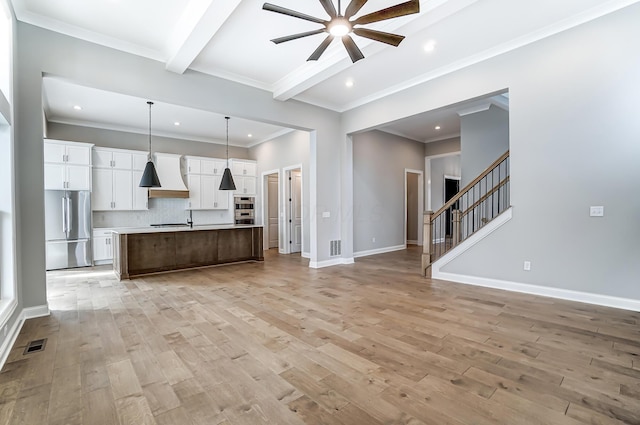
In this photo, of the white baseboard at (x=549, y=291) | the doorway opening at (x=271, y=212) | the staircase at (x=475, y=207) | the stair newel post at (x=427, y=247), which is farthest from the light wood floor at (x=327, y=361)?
the doorway opening at (x=271, y=212)

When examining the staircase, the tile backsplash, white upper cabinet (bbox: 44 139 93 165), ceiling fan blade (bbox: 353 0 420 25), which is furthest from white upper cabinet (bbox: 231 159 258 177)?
ceiling fan blade (bbox: 353 0 420 25)

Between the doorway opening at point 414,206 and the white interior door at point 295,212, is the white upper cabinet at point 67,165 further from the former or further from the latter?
the doorway opening at point 414,206

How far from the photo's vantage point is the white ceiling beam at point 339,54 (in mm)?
3070

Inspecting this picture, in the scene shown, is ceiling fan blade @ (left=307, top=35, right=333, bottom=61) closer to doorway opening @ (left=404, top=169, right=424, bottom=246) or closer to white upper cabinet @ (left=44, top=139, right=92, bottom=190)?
white upper cabinet @ (left=44, top=139, right=92, bottom=190)

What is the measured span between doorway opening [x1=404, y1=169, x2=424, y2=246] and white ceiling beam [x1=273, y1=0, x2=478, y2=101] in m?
5.49

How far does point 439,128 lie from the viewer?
7824mm

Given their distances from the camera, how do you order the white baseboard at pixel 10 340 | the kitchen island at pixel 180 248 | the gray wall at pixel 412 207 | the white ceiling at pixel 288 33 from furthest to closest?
the gray wall at pixel 412 207
the kitchen island at pixel 180 248
the white ceiling at pixel 288 33
the white baseboard at pixel 10 340

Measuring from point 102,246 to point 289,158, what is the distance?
16.0 ft

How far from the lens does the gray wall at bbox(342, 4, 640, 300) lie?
3.30 m

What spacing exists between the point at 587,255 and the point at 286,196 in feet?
20.8

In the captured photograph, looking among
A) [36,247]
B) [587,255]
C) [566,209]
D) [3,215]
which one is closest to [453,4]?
[566,209]

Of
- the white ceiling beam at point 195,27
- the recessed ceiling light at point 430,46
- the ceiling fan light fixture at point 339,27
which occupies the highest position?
the recessed ceiling light at point 430,46

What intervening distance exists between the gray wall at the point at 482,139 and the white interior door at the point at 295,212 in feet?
14.0

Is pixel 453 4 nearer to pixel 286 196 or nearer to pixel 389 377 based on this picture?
pixel 389 377
